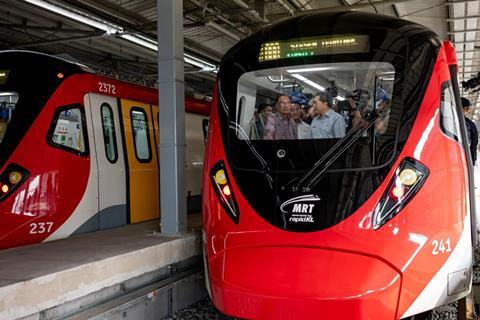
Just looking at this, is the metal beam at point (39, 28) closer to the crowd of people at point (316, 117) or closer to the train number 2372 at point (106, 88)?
the train number 2372 at point (106, 88)

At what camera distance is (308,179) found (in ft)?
13.7

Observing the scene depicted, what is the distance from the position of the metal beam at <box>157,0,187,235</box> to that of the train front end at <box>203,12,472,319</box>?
1221 millimetres

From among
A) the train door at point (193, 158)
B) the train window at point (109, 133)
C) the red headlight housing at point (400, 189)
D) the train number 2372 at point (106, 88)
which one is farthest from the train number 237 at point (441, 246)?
the train door at point (193, 158)

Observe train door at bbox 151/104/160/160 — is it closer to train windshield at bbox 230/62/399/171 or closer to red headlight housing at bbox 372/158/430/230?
train windshield at bbox 230/62/399/171

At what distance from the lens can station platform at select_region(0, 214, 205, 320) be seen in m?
3.81

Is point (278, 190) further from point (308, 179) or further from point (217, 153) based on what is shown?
point (217, 153)

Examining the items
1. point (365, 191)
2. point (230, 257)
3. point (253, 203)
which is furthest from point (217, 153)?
point (365, 191)

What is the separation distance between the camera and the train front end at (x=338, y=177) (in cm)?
374

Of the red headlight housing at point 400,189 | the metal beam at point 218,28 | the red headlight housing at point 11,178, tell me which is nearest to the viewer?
the red headlight housing at point 400,189

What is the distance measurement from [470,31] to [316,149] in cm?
1134

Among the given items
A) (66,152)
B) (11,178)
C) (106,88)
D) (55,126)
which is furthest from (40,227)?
(106,88)

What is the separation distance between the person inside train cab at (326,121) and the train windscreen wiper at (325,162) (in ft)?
0.36

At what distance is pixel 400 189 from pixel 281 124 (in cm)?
123

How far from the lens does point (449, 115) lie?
14.2 ft
